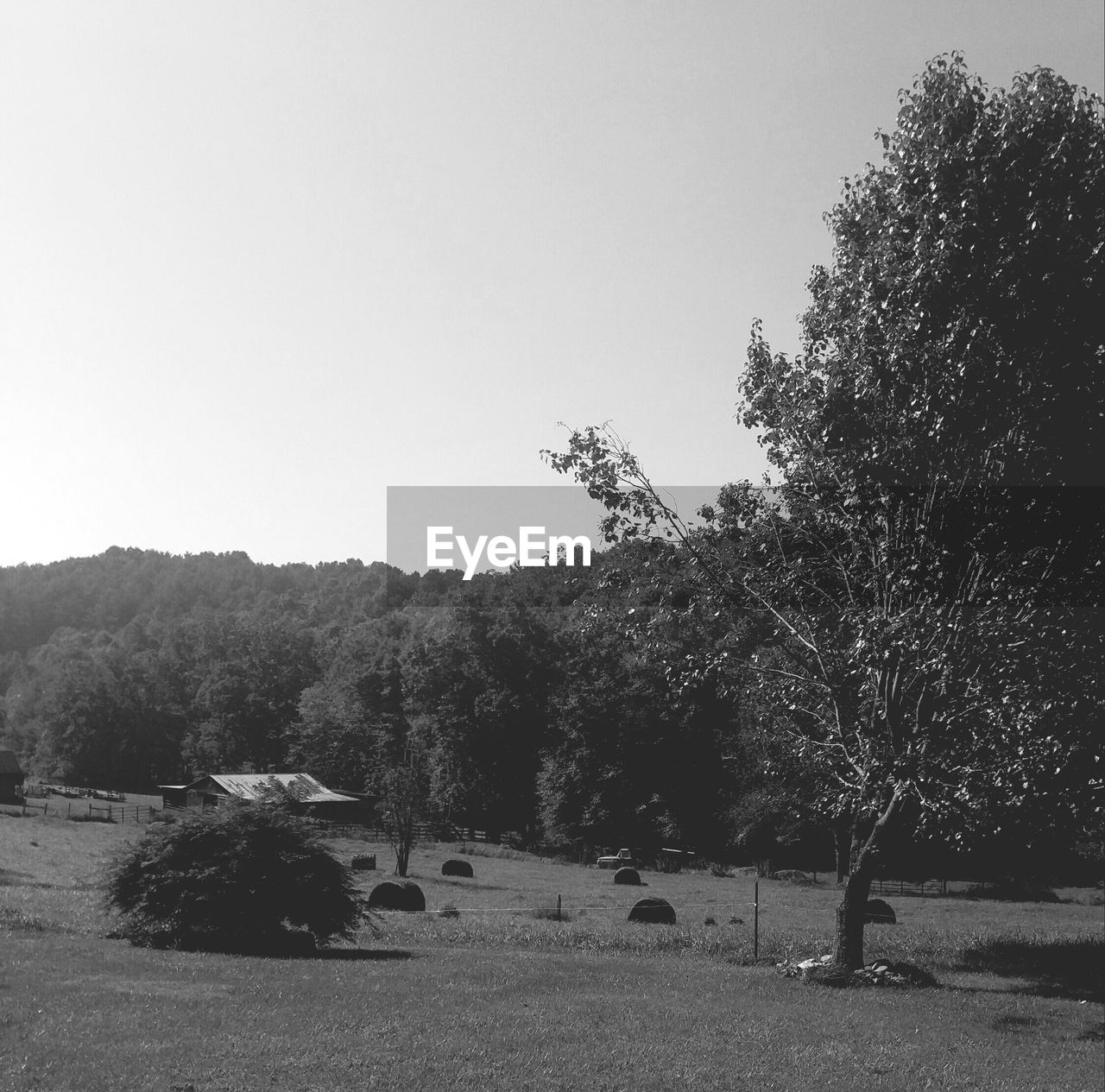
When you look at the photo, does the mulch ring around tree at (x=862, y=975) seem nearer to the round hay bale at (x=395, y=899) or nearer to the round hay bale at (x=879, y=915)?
the round hay bale at (x=879, y=915)

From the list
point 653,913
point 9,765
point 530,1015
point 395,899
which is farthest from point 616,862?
point 9,765

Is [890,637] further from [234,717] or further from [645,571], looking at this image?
[234,717]

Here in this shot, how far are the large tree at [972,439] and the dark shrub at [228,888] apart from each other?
946cm

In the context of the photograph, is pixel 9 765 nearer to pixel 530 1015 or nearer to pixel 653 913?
pixel 653 913

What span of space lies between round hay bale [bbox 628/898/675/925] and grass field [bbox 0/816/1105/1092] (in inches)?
176

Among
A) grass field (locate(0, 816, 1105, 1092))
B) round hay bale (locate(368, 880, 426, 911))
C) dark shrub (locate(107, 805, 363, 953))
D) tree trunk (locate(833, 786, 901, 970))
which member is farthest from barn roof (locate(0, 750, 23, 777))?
tree trunk (locate(833, 786, 901, 970))

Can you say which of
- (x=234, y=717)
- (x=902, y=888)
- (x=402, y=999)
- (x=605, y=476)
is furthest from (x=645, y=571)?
(x=234, y=717)

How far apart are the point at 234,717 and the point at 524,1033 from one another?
96.2 m

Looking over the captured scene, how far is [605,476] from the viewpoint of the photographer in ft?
61.8

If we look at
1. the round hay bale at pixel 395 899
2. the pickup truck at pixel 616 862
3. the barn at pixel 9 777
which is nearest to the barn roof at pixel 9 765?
the barn at pixel 9 777

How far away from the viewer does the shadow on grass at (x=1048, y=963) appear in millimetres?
20531

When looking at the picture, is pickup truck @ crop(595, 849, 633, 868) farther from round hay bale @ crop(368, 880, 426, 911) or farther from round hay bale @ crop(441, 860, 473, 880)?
round hay bale @ crop(368, 880, 426, 911)

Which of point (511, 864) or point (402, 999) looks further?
point (511, 864)

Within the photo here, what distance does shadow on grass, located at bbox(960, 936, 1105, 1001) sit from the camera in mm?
20531
